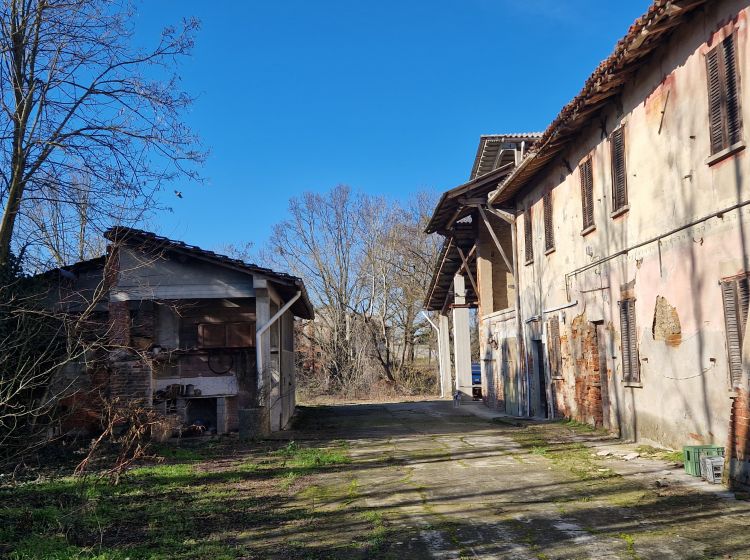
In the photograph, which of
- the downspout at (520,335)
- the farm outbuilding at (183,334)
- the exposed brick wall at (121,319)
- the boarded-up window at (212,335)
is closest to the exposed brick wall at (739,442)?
the farm outbuilding at (183,334)

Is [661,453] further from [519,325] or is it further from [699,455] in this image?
[519,325]

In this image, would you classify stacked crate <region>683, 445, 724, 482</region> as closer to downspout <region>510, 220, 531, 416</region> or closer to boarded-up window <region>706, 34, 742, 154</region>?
boarded-up window <region>706, 34, 742, 154</region>

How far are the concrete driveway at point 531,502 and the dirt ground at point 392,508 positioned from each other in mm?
23

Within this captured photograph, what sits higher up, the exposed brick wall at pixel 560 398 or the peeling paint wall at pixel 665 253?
the peeling paint wall at pixel 665 253

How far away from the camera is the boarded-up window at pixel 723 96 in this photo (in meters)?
7.58

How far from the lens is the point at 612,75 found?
9.88 metres

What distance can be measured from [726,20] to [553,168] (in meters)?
6.94

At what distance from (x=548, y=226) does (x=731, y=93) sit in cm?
746

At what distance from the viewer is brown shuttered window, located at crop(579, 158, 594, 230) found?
1241cm

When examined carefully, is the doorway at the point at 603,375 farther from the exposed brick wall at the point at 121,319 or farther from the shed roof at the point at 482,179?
the exposed brick wall at the point at 121,319

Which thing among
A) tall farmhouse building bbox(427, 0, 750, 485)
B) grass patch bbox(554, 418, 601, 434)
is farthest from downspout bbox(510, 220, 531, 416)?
grass patch bbox(554, 418, 601, 434)

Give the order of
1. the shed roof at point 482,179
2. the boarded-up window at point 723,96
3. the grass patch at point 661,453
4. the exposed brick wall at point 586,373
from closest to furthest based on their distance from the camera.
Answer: the boarded-up window at point 723,96 < the grass patch at point 661,453 < the exposed brick wall at point 586,373 < the shed roof at point 482,179

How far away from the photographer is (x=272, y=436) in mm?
13938

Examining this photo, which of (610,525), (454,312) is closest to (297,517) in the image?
(610,525)
